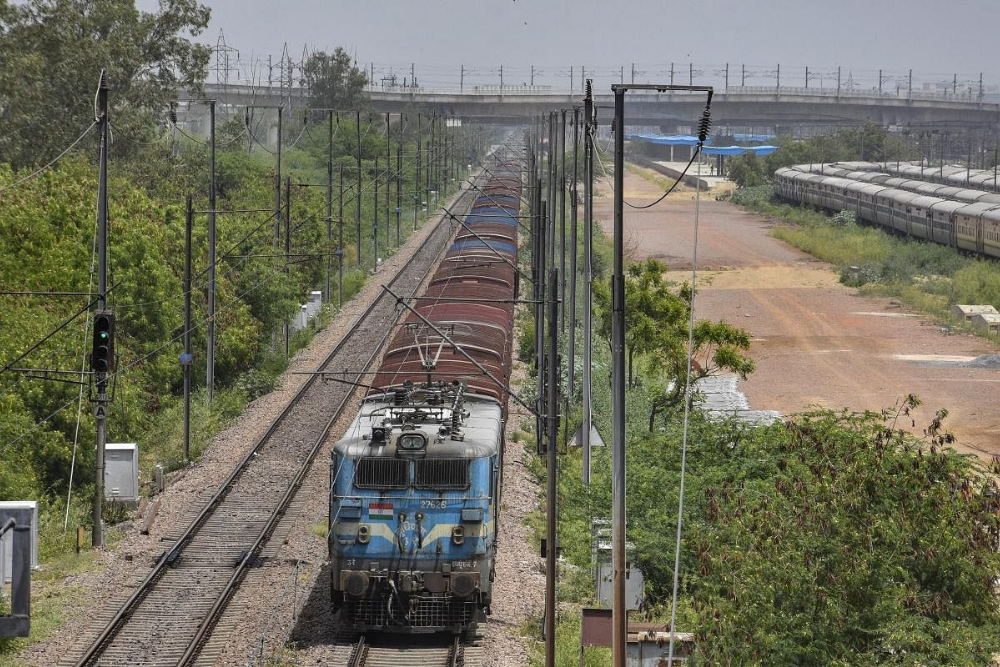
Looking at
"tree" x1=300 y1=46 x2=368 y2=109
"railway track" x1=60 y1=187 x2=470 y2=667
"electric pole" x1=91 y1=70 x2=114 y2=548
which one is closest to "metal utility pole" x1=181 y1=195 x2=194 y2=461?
"railway track" x1=60 y1=187 x2=470 y2=667

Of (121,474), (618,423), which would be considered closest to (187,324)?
(121,474)

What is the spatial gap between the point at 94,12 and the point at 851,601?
192 feet

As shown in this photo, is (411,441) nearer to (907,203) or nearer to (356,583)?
(356,583)

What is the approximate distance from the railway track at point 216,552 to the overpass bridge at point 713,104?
284ft

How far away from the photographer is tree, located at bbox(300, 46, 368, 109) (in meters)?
116

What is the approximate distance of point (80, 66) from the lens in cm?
6006

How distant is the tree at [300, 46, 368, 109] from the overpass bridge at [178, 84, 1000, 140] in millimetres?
4316

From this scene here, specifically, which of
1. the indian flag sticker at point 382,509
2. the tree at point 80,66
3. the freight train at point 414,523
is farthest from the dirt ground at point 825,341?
the tree at point 80,66

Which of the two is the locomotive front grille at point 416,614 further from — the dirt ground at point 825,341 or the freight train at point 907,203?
the freight train at point 907,203

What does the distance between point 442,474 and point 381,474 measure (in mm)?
851

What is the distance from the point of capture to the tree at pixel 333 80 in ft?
382

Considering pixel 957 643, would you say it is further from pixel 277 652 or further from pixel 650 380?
pixel 650 380

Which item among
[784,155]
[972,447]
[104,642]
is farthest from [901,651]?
[784,155]

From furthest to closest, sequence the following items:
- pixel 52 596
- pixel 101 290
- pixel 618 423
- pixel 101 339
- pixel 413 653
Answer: pixel 101 290
pixel 101 339
pixel 52 596
pixel 413 653
pixel 618 423
